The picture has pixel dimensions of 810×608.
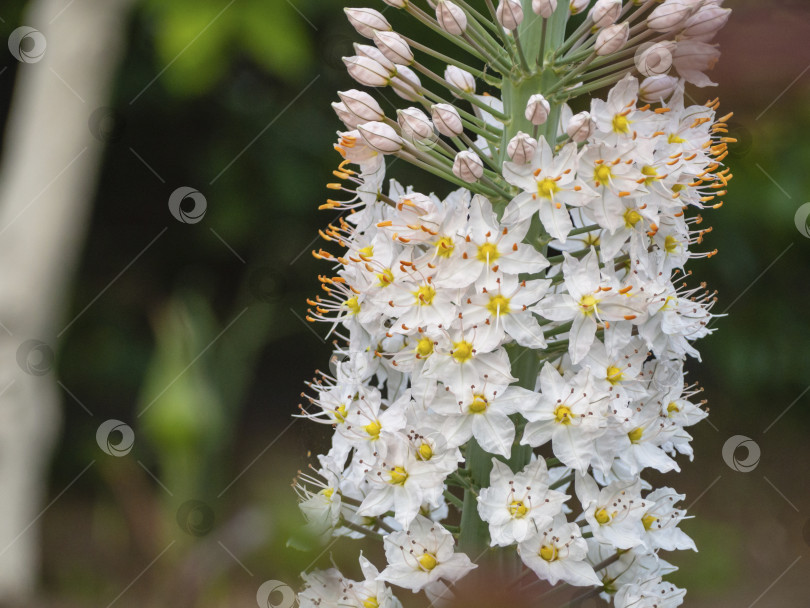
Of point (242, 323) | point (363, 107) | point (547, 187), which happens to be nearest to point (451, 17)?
point (363, 107)

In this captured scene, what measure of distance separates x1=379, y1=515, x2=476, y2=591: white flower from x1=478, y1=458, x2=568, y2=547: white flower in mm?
66

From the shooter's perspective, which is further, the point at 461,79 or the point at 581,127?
the point at 461,79

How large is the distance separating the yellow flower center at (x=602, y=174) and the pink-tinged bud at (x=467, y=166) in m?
0.18

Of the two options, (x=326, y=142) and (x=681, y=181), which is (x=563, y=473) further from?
(x=326, y=142)

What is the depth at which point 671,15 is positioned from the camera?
50.8 inches

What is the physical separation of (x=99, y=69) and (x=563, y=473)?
107 inches

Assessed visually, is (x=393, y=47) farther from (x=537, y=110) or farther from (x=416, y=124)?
(x=537, y=110)

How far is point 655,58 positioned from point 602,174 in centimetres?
20

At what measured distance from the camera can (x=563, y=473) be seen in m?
1.59

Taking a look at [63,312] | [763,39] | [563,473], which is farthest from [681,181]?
[63,312]

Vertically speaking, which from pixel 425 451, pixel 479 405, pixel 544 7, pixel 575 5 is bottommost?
pixel 425 451

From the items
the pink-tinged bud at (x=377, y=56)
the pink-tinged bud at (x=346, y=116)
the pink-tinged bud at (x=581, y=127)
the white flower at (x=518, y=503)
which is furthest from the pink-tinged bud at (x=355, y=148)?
the white flower at (x=518, y=503)

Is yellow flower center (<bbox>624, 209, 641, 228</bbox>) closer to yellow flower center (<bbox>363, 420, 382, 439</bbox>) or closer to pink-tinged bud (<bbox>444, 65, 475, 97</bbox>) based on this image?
pink-tinged bud (<bbox>444, 65, 475, 97</bbox>)

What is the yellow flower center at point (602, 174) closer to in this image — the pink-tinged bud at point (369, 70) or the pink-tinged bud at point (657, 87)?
the pink-tinged bud at point (657, 87)
